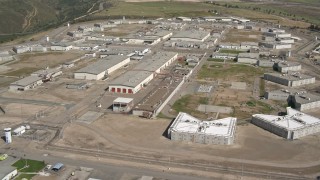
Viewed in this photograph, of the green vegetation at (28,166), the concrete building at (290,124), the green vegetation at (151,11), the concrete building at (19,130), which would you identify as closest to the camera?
the green vegetation at (28,166)

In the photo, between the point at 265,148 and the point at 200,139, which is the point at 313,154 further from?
the point at 200,139

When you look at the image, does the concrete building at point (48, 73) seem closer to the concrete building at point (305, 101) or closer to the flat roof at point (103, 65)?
the flat roof at point (103, 65)

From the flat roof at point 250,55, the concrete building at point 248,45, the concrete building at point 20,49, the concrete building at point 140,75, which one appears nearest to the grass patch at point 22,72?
the concrete building at point 20,49

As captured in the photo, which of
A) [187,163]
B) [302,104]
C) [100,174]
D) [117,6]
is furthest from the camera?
[117,6]

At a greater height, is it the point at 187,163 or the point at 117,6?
the point at 117,6

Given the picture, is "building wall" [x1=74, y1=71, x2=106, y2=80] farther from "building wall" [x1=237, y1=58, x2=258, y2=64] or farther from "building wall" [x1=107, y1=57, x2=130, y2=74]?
"building wall" [x1=237, y1=58, x2=258, y2=64]

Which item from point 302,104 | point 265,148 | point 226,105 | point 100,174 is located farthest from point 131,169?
point 302,104
